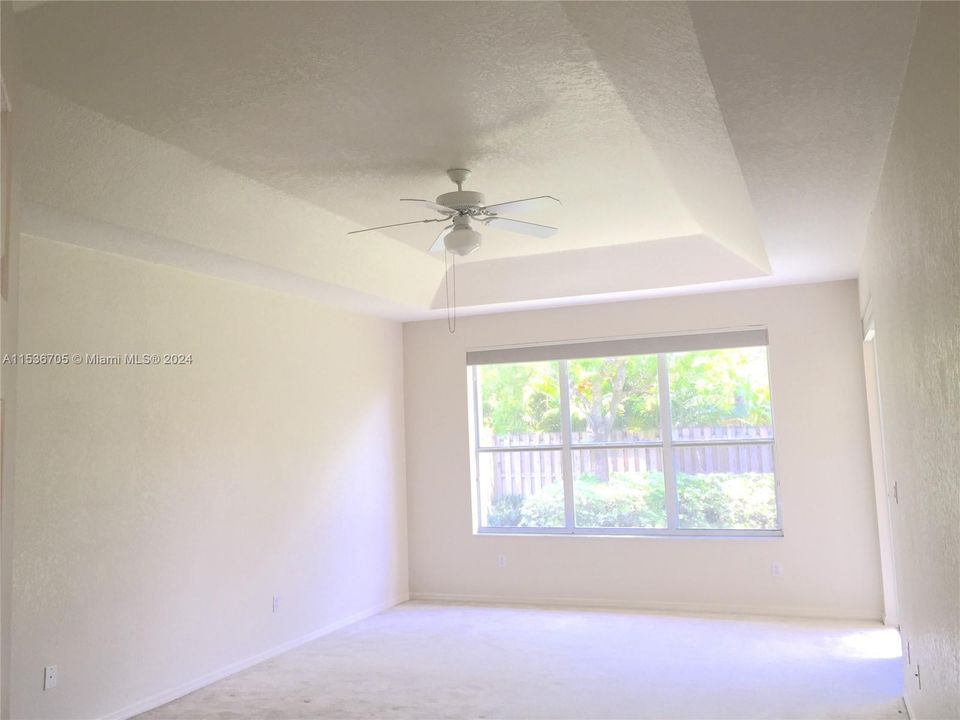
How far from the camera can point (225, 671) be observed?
4.89 meters

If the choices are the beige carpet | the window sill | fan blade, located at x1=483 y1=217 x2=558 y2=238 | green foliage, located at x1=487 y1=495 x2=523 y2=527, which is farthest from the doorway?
green foliage, located at x1=487 y1=495 x2=523 y2=527

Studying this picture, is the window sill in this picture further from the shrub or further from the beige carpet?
the beige carpet

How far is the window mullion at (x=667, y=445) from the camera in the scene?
21.3 feet

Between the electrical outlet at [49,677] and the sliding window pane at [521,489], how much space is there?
3.99 m

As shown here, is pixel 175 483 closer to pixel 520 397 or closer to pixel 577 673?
pixel 577 673

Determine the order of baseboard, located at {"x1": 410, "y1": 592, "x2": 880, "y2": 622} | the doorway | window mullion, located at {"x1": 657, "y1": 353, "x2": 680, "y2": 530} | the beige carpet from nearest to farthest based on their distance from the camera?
the beige carpet < the doorway < baseboard, located at {"x1": 410, "y1": 592, "x2": 880, "y2": 622} < window mullion, located at {"x1": 657, "y1": 353, "x2": 680, "y2": 530}

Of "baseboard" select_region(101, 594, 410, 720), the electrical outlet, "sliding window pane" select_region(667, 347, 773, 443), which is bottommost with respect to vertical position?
"baseboard" select_region(101, 594, 410, 720)

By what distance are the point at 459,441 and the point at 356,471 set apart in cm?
108

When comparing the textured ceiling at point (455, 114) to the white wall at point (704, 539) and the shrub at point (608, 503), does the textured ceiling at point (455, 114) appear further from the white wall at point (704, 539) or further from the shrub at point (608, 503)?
the shrub at point (608, 503)

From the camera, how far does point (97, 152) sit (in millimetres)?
3404

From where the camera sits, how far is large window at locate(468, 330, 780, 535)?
6.32m

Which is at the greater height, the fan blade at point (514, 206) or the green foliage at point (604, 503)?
the fan blade at point (514, 206)

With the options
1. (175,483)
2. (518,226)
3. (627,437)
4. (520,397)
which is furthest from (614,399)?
(175,483)

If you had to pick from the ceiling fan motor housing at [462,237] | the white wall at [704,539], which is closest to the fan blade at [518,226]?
the ceiling fan motor housing at [462,237]
